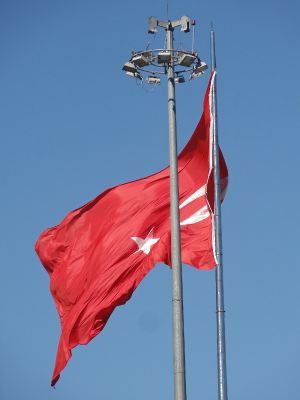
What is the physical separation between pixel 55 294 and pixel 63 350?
304 centimetres

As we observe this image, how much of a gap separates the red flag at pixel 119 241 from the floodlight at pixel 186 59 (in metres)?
4.33

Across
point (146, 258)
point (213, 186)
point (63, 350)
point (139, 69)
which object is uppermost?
point (139, 69)

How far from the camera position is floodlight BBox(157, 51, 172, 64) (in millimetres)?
22797

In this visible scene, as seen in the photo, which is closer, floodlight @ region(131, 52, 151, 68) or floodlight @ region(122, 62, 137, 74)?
floodlight @ region(131, 52, 151, 68)

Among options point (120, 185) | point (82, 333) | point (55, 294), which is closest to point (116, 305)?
point (82, 333)

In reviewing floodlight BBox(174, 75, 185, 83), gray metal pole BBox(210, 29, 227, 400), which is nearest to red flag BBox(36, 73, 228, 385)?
gray metal pole BBox(210, 29, 227, 400)

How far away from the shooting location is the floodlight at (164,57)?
22.8 metres

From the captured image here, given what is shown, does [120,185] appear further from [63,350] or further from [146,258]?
[63,350]

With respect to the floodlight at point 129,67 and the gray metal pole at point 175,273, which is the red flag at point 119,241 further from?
the gray metal pole at point 175,273

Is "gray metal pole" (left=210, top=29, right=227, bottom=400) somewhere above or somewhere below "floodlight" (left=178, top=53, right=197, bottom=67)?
below

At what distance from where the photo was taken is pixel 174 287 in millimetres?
21094

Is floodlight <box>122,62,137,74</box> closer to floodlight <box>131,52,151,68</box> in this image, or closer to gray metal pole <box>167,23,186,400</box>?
floodlight <box>131,52,151,68</box>

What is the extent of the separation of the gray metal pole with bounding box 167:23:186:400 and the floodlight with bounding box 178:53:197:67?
266mm

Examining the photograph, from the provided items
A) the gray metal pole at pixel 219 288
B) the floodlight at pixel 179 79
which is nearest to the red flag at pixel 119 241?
the gray metal pole at pixel 219 288
